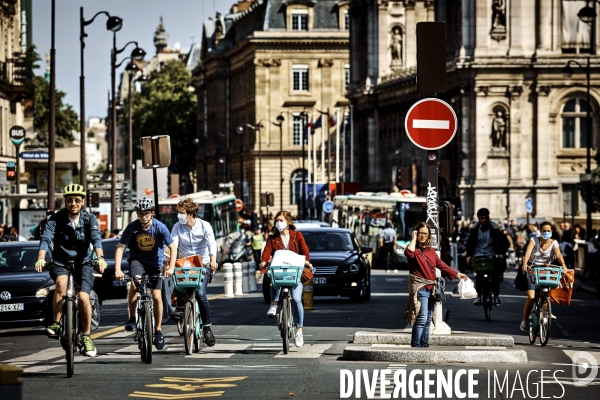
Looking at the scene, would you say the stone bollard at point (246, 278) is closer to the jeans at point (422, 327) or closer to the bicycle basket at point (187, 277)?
the bicycle basket at point (187, 277)

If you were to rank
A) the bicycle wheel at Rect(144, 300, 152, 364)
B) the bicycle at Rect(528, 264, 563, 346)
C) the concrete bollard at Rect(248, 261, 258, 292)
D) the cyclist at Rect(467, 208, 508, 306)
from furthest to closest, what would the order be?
the concrete bollard at Rect(248, 261, 258, 292) → the cyclist at Rect(467, 208, 508, 306) → the bicycle at Rect(528, 264, 563, 346) → the bicycle wheel at Rect(144, 300, 152, 364)

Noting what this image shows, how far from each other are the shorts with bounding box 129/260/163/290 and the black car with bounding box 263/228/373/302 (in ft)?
43.1

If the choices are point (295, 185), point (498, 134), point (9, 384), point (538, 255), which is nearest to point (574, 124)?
point (498, 134)

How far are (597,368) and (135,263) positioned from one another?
16.3 feet

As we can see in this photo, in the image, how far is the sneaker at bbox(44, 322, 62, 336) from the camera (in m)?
16.8

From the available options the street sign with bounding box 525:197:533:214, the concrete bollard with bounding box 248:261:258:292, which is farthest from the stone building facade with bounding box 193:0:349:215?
the concrete bollard with bounding box 248:261:258:292

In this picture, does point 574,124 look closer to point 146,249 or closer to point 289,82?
point 289,82

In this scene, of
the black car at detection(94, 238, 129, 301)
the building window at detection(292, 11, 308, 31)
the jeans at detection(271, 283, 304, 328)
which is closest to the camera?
the jeans at detection(271, 283, 304, 328)

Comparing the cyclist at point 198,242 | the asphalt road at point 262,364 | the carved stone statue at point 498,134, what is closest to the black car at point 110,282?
the asphalt road at point 262,364

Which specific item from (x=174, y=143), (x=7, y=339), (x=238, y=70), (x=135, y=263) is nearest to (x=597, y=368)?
(x=135, y=263)

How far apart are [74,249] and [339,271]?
605 inches

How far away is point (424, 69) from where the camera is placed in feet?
63.0

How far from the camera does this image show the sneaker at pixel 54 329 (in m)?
16.8

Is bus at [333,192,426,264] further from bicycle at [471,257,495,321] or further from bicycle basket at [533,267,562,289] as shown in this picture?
bicycle basket at [533,267,562,289]
